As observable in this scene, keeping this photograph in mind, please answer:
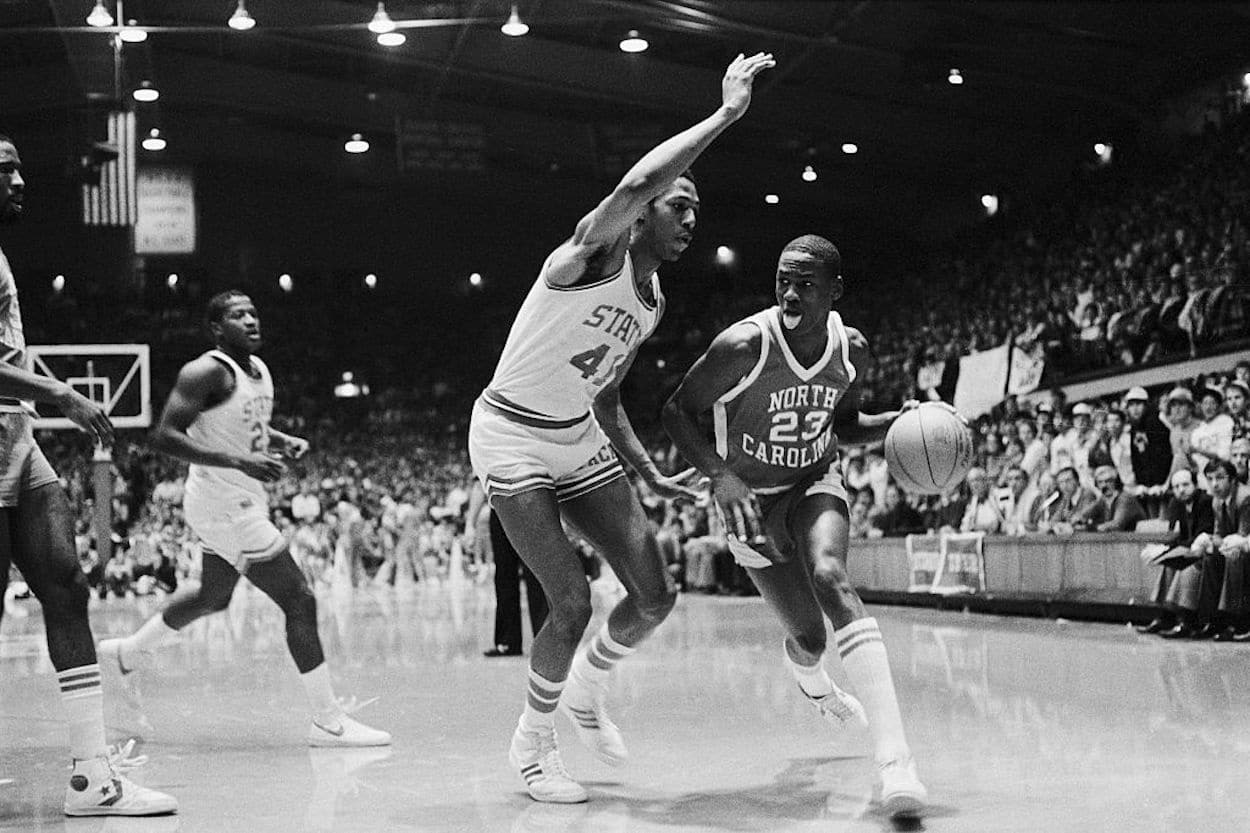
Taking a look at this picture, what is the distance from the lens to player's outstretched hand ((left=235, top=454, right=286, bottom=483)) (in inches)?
246

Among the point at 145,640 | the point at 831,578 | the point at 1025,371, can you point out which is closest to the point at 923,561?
the point at 1025,371

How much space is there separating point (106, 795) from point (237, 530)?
2.12 metres

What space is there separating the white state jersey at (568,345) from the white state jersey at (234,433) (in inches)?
77.2

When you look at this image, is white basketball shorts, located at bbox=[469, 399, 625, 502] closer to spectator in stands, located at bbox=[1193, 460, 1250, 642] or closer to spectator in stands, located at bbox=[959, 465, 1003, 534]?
spectator in stands, located at bbox=[1193, 460, 1250, 642]

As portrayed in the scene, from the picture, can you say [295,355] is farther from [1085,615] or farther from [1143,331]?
[1085,615]

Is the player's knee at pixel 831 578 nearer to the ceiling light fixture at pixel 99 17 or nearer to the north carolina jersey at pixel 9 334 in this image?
the north carolina jersey at pixel 9 334

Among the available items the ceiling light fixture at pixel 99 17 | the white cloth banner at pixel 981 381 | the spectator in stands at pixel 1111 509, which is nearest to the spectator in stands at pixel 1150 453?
the spectator in stands at pixel 1111 509

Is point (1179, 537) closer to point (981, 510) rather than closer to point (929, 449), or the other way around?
point (981, 510)

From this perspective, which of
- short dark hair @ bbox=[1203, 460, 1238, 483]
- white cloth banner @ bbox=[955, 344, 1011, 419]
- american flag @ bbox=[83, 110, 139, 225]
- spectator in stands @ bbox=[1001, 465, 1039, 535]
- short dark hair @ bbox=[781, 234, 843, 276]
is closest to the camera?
short dark hair @ bbox=[781, 234, 843, 276]

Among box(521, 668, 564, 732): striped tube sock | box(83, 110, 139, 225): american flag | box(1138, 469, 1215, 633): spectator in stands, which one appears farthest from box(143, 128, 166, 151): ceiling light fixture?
box(521, 668, 564, 732): striped tube sock

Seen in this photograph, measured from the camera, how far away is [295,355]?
3594cm

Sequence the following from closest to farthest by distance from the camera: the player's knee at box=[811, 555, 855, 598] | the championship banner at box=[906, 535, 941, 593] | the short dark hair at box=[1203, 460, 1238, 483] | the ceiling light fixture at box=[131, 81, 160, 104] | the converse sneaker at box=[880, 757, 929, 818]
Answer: the converse sneaker at box=[880, 757, 929, 818], the player's knee at box=[811, 555, 855, 598], the short dark hair at box=[1203, 460, 1238, 483], the championship banner at box=[906, 535, 941, 593], the ceiling light fixture at box=[131, 81, 160, 104]

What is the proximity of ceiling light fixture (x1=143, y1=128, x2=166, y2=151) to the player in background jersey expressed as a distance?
20251mm

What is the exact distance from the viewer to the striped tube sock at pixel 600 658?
17.8 ft
